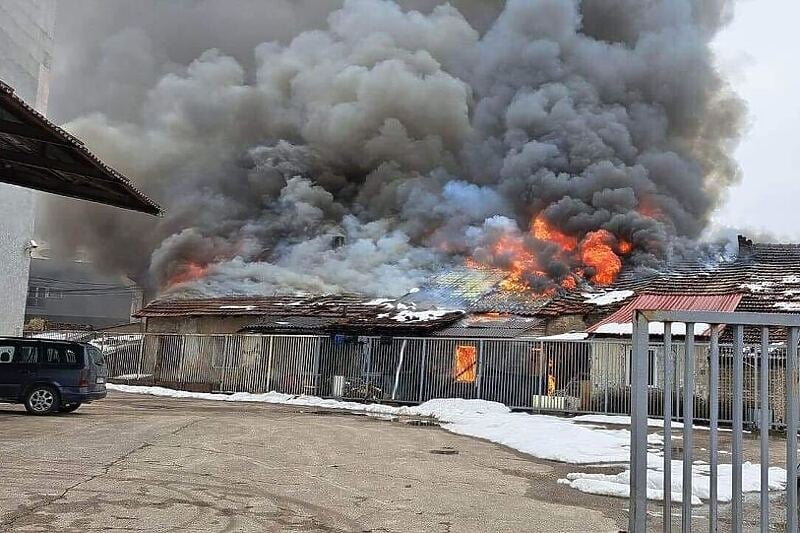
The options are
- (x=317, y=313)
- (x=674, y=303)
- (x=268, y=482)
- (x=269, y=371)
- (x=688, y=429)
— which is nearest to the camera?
(x=688, y=429)

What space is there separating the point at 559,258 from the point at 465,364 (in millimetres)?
7026

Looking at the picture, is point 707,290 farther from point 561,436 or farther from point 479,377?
point 561,436

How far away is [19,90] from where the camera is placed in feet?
57.0

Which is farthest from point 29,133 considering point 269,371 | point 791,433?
point 269,371

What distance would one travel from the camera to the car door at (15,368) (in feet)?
38.6

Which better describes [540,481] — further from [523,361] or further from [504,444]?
[523,361]

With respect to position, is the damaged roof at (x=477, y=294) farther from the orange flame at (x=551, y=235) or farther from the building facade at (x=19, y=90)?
the building facade at (x=19, y=90)

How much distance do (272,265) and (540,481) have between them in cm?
2011

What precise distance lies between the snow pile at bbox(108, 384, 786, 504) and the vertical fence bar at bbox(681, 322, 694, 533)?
68 centimetres

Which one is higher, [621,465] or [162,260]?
[162,260]

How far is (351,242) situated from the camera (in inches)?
1112

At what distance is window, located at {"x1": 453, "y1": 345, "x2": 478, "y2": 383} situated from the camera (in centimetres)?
1712

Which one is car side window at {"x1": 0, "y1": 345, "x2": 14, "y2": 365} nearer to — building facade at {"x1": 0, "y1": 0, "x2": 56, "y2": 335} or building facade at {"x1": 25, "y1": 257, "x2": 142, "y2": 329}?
building facade at {"x1": 0, "y1": 0, "x2": 56, "y2": 335}

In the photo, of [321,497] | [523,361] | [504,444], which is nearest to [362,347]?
[523,361]
